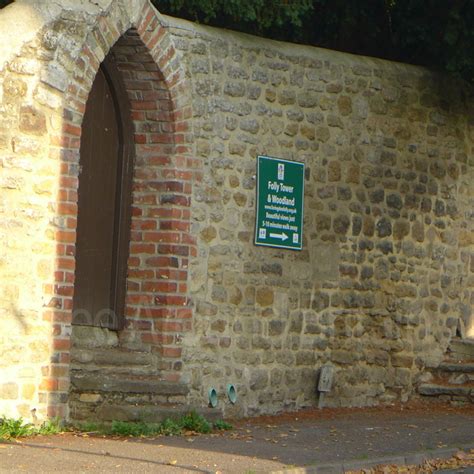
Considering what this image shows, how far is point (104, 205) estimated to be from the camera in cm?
1153

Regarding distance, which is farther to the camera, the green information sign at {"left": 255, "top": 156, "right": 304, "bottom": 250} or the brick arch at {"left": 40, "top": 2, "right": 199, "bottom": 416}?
the green information sign at {"left": 255, "top": 156, "right": 304, "bottom": 250}

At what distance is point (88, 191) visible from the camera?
11.4 meters

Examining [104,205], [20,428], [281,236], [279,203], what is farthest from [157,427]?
[279,203]

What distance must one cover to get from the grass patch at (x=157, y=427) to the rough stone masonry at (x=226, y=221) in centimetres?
16

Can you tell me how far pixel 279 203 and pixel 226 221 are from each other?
0.72 m

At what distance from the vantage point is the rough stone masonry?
404 inches

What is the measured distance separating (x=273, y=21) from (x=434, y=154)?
8.31ft

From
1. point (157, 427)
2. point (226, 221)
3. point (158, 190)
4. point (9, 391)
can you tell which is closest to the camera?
point (9, 391)

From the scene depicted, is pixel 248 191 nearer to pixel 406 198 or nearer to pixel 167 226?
pixel 167 226

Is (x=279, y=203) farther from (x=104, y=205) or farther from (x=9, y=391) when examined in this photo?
(x=9, y=391)

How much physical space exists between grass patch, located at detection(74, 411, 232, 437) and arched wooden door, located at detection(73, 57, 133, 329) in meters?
1.19

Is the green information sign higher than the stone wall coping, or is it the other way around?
the stone wall coping

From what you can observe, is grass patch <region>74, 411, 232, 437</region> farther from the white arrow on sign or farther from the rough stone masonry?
the white arrow on sign

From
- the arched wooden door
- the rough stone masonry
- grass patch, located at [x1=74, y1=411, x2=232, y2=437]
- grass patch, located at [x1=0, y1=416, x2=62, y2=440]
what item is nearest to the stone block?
the rough stone masonry
